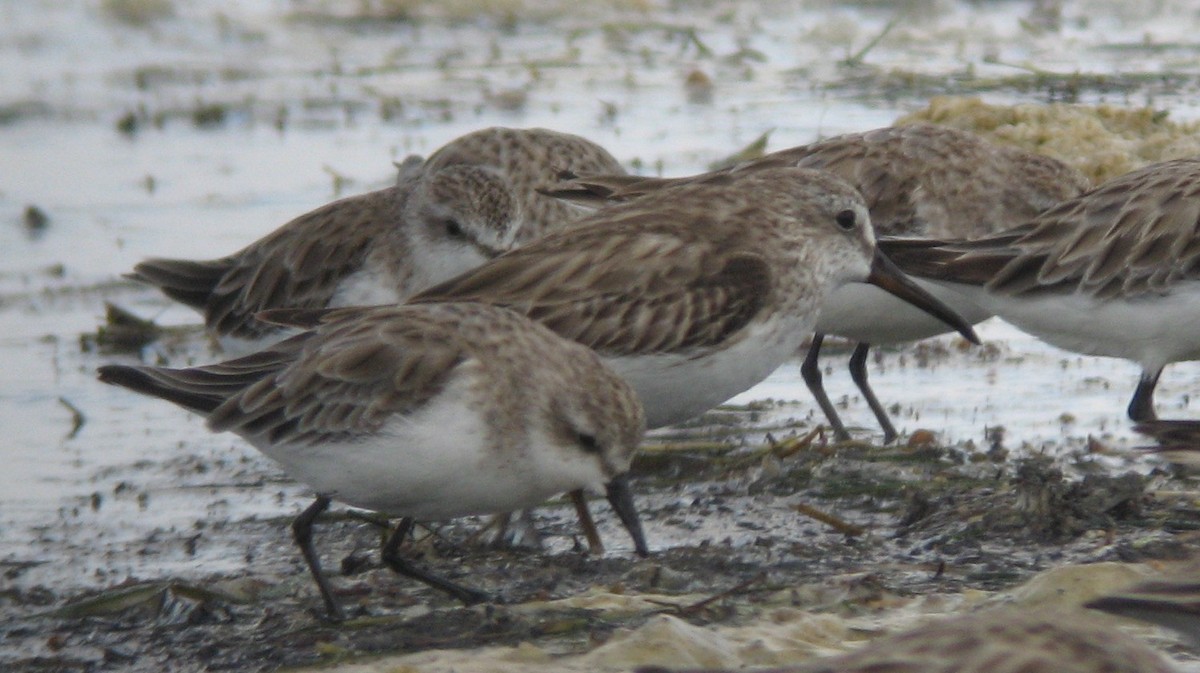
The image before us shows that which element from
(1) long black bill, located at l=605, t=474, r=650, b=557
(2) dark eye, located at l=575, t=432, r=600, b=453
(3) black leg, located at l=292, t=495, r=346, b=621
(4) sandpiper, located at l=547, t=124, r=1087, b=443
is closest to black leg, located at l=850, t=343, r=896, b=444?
(4) sandpiper, located at l=547, t=124, r=1087, b=443

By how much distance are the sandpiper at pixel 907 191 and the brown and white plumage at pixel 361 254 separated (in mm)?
311

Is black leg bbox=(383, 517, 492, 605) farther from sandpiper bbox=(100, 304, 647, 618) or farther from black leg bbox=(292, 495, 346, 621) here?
black leg bbox=(292, 495, 346, 621)

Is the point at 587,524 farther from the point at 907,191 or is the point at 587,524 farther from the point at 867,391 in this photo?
the point at 907,191

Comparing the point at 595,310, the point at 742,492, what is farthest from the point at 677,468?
the point at 595,310

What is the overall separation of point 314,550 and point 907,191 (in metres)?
2.84

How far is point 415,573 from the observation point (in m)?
5.06

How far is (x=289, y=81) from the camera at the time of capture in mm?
14625

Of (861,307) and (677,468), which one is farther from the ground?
(861,307)

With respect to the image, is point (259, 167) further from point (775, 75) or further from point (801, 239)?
point (801, 239)

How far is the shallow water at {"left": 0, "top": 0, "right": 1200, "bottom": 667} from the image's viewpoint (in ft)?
21.7

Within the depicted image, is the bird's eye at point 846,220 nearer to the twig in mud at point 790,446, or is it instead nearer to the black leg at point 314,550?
the twig in mud at point 790,446

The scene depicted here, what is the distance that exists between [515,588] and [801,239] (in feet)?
4.89

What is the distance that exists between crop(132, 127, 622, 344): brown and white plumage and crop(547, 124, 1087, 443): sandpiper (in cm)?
31

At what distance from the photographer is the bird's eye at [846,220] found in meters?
6.05
